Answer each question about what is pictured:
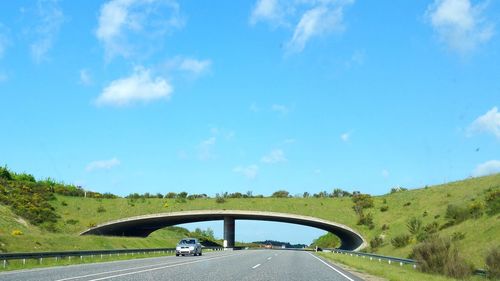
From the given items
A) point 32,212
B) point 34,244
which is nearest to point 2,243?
point 34,244

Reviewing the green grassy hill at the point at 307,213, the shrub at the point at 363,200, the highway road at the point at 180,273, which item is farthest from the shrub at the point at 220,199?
the highway road at the point at 180,273

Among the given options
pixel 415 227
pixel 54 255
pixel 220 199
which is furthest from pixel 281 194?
pixel 54 255

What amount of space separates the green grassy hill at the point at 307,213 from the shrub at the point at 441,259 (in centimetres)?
1207

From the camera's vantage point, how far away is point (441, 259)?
24859 mm

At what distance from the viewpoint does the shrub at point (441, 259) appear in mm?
23688

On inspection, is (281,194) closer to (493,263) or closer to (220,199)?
(220,199)

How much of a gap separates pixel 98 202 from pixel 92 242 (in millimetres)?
40210

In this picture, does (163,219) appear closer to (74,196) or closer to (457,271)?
(74,196)

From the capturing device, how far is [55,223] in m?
76.8

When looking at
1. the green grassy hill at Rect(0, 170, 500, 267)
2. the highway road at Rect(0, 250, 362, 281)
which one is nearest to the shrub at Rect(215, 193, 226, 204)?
the green grassy hill at Rect(0, 170, 500, 267)

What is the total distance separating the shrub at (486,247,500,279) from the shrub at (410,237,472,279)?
1094 millimetres

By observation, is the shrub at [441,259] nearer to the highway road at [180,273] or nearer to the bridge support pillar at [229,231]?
the highway road at [180,273]

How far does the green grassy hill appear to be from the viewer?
143 feet

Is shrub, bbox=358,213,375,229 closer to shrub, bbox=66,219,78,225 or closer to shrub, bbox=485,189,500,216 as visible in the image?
shrub, bbox=485,189,500,216
